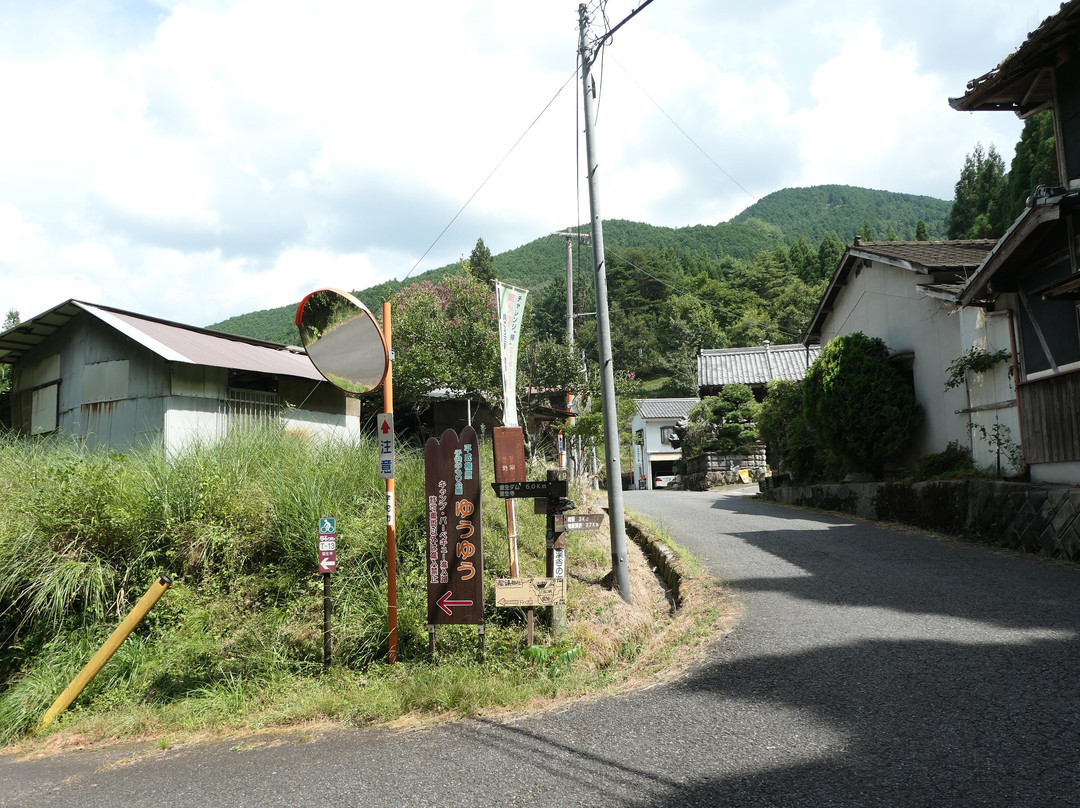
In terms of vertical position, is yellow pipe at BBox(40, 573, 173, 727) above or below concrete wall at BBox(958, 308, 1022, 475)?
below

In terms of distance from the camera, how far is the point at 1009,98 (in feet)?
35.1

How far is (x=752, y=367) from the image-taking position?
3381 centimetres

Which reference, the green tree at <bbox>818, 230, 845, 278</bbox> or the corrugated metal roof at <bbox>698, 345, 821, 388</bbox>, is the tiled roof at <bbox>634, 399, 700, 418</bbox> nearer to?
the corrugated metal roof at <bbox>698, 345, 821, 388</bbox>

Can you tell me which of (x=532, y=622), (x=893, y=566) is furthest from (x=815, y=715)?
(x=893, y=566)

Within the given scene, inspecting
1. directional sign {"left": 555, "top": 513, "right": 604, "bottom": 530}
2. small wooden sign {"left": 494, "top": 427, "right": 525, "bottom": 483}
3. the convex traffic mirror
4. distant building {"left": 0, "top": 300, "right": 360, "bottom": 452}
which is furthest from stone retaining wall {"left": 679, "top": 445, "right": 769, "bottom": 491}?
the convex traffic mirror

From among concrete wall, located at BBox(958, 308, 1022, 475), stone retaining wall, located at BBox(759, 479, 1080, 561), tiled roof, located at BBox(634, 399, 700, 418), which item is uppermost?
tiled roof, located at BBox(634, 399, 700, 418)

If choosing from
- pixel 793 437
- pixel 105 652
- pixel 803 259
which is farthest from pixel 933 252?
pixel 803 259

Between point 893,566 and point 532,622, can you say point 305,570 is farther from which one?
point 893,566

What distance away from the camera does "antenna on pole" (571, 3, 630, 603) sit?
7.49m

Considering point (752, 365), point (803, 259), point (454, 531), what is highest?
point (803, 259)

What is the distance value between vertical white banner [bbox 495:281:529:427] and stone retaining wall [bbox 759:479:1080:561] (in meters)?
6.53

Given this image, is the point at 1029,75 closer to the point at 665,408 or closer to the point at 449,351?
the point at 449,351

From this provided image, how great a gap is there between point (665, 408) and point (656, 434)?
1.67 meters

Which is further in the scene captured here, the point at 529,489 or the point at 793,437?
the point at 793,437
